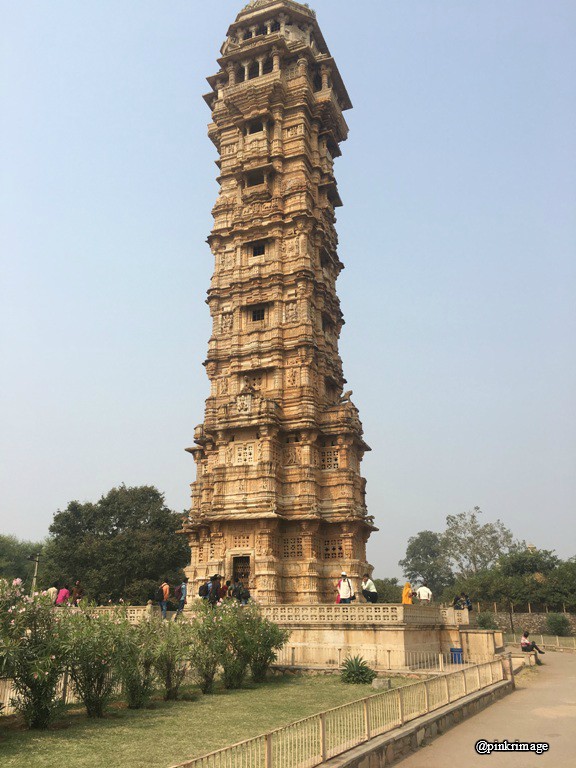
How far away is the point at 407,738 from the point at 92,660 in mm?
6135

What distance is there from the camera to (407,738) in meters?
10.1

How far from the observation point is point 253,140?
38531 millimetres

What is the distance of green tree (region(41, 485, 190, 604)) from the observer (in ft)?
142

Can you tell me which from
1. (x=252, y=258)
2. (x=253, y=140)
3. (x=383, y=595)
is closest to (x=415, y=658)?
(x=252, y=258)

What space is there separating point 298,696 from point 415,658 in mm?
6640

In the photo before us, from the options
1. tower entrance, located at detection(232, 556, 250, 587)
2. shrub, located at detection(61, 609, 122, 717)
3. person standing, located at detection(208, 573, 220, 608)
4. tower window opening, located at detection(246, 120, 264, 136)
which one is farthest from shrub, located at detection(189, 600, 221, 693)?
tower window opening, located at detection(246, 120, 264, 136)

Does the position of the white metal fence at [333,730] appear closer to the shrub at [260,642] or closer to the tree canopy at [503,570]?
the shrub at [260,642]

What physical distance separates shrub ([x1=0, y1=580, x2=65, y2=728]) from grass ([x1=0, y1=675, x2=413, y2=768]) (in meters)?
0.39

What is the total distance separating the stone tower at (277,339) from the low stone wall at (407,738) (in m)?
15.6

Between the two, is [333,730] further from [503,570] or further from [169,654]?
[503,570]

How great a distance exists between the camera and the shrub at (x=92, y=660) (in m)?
11.7

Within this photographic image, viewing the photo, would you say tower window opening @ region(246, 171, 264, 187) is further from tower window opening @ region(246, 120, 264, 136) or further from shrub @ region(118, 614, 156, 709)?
shrub @ region(118, 614, 156, 709)

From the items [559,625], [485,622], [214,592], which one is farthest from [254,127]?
[559,625]

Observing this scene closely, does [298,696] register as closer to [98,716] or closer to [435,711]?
[435,711]
